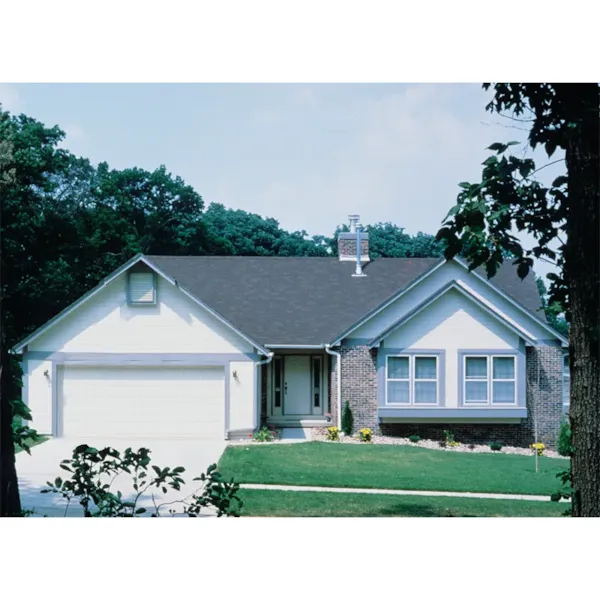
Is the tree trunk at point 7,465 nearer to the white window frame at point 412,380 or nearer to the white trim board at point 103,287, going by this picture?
the white trim board at point 103,287

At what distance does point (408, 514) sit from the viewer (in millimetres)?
6855

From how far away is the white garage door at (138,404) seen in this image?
28.8 feet

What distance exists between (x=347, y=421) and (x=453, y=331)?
226cm

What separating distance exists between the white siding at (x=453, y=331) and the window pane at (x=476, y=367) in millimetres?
179

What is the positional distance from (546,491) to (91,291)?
654 cm

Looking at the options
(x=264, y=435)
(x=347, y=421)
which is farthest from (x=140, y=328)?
(x=347, y=421)

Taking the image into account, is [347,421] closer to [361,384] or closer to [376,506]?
[361,384]

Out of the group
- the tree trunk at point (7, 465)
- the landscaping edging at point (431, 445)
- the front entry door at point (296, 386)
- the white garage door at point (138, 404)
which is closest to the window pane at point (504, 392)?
the landscaping edging at point (431, 445)

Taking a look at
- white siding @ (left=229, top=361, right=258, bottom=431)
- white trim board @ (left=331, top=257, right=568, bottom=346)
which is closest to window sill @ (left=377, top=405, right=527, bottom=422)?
white trim board @ (left=331, top=257, right=568, bottom=346)

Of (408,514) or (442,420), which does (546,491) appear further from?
(442,420)

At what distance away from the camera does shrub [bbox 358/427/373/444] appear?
1039cm

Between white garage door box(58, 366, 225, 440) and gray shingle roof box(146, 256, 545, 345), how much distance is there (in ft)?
5.36
